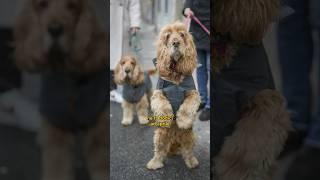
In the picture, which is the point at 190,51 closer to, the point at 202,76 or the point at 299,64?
the point at 202,76

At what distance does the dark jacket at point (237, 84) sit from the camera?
67.3 inches

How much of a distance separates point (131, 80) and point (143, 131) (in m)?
0.22

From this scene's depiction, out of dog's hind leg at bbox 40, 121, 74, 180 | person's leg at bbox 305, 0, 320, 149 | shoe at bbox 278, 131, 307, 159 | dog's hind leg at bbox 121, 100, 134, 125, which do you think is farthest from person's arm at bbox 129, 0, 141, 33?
shoe at bbox 278, 131, 307, 159

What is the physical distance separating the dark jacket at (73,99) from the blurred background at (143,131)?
0.21ft

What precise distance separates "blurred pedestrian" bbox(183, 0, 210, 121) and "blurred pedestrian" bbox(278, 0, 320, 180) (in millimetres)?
325

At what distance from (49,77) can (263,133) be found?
3.12 ft

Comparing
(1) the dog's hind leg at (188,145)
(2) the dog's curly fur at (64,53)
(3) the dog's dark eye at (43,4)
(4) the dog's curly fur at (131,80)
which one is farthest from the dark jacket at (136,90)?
(3) the dog's dark eye at (43,4)

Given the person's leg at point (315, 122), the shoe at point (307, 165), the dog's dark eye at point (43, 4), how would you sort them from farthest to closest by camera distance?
the shoe at point (307, 165), the person's leg at point (315, 122), the dog's dark eye at point (43, 4)

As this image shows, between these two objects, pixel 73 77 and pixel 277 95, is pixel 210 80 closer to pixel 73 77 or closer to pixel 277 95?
pixel 277 95

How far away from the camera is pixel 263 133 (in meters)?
1.78

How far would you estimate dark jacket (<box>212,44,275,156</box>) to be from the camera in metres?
1.71

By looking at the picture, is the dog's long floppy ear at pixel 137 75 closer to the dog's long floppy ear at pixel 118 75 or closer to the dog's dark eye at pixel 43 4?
the dog's long floppy ear at pixel 118 75

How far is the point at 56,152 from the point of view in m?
1.74

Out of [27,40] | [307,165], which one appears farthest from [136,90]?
[307,165]
